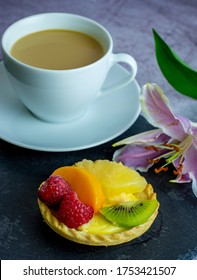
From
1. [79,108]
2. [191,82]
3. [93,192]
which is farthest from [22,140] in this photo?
[191,82]

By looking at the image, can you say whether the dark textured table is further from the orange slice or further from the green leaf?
the green leaf

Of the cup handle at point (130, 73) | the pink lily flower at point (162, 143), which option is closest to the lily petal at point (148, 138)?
the pink lily flower at point (162, 143)

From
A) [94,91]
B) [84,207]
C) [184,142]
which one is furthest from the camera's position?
[94,91]

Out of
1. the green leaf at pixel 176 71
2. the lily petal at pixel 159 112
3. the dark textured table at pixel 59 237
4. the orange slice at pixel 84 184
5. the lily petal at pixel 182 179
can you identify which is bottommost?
the dark textured table at pixel 59 237

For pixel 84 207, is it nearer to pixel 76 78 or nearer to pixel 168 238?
pixel 168 238

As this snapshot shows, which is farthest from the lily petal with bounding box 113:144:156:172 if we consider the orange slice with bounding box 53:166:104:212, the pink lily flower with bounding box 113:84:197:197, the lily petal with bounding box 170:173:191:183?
the orange slice with bounding box 53:166:104:212

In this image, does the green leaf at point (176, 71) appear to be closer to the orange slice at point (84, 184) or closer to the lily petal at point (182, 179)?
the lily petal at point (182, 179)

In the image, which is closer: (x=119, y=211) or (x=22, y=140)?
(x=119, y=211)
